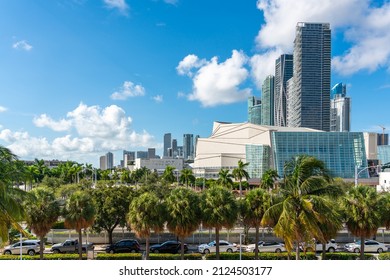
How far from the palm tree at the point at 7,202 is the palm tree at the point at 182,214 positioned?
817 centimetres

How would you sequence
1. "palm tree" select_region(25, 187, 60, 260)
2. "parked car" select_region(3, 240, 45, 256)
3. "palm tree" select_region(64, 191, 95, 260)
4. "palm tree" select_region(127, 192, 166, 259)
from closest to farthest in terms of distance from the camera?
"palm tree" select_region(25, 187, 60, 260), "palm tree" select_region(127, 192, 166, 259), "palm tree" select_region(64, 191, 95, 260), "parked car" select_region(3, 240, 45, 256)

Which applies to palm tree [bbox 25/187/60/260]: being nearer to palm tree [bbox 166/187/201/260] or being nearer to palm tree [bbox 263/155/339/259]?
palm tree [bbox 166/187/201/260]

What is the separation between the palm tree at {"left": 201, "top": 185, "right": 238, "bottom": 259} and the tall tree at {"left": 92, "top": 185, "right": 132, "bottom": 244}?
429 inches

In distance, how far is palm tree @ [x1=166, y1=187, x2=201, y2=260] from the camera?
672 inches

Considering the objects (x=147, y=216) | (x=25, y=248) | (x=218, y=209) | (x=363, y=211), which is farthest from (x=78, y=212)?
(x=363, y=211)

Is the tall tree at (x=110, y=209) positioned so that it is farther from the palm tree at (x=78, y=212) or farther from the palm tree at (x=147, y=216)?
the palm tree at (x=147, y=216)

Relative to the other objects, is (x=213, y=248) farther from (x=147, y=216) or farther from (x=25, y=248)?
(x=25, y=248)

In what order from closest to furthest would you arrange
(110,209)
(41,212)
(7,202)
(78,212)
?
(7,202) < (41,212) < (78,212) < (110,209)

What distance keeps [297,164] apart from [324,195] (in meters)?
1.44

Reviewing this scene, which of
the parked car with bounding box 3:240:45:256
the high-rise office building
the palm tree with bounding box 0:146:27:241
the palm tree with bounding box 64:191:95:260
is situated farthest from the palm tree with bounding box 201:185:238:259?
the high-rise office building

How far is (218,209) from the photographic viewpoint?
58.2 feet

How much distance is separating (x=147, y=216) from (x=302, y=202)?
9.34 m

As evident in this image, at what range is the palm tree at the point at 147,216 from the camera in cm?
1789

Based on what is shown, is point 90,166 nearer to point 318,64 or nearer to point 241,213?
point 241,213
